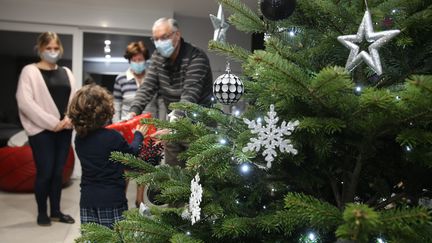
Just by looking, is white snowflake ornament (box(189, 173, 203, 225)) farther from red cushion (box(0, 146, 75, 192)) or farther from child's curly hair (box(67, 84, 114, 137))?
red cushion (box(0, 146, 75, 192))

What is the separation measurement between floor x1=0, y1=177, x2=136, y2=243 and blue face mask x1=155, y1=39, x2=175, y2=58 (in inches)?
49.6

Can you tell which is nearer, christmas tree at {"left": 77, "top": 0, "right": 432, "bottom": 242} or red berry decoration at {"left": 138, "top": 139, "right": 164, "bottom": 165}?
christmas tree at {"left": 77, "top": 0, "right": 432, "bottom": 242}

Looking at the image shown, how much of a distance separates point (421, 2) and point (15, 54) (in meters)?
4.37

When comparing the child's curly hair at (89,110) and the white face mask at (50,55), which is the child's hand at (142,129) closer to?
the child's curly hair at (89,110)

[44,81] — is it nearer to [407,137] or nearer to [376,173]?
[376,173]

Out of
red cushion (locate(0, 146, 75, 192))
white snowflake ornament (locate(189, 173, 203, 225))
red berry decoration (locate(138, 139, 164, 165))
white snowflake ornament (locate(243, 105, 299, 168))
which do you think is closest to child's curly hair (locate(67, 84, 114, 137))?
red berry decoration (locate(138, 139, 164, 165))

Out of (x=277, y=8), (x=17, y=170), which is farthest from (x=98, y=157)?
(x=17, y=170)

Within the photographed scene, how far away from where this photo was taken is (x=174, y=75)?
1920mm

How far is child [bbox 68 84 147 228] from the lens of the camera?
1747 mm

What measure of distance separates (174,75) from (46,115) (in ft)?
3.55

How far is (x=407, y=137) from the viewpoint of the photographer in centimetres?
59

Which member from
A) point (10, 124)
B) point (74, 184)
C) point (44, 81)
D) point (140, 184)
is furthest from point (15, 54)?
point (140, 184)

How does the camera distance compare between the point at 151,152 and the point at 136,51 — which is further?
the point at 136,51

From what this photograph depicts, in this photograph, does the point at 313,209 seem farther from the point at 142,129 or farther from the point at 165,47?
the point at 165,47
